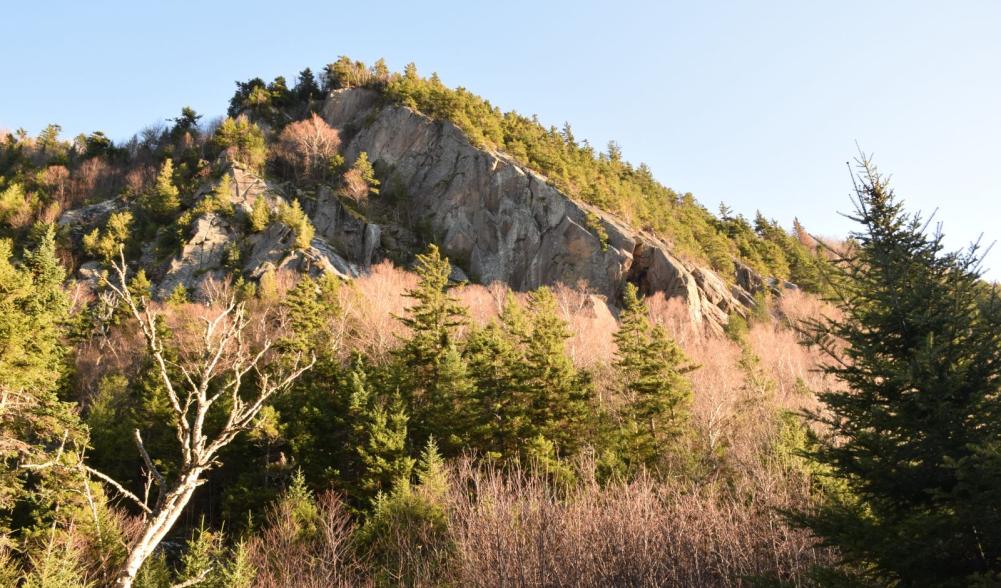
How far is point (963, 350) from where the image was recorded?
810cm

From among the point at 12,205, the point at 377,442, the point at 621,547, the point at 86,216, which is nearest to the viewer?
the point at 621,547

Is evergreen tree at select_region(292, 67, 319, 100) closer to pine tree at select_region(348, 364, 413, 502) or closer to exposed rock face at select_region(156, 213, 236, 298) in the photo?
exposed rock face at select_region(156, 213, 236, 298)

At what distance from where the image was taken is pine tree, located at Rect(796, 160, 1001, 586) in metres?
7.33

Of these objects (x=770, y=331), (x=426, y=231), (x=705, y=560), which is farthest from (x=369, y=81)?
(x=705, y=560)

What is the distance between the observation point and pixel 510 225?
186 feet

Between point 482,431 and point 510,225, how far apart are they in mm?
36367

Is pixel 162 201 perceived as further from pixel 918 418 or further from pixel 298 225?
pixel 918 418

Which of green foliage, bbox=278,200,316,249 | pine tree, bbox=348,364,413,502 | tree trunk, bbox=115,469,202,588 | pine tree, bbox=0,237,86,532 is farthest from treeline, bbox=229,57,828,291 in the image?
tree trunk, bbox=115,469,202,588

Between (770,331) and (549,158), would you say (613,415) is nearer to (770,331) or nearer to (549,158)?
(770,331)

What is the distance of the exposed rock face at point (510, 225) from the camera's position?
52344mm

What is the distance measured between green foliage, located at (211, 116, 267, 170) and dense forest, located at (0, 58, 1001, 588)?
8498mm

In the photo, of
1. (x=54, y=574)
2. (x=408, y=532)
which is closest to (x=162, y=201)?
(x=54, y=574)

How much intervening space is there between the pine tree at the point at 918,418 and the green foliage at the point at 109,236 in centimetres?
5680

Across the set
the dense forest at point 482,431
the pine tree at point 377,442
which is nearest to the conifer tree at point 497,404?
the dense forest at point 482,431
